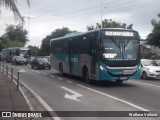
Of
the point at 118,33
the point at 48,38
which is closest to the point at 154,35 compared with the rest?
the point at 118,33

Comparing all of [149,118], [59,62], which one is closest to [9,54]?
[59,62]

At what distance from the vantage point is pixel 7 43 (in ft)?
344

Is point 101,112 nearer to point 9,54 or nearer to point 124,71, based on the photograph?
point 124,71

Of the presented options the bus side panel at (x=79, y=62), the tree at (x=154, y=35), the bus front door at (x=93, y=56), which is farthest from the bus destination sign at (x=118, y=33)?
the tree at (x=154, y=35)

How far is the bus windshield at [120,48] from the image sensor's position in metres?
18.8

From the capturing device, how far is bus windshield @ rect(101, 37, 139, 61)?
18781 millimetres

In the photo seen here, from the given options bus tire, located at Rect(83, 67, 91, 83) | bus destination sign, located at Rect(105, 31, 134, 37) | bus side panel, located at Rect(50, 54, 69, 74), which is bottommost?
bus tire, located at Rect(83, 67, 91, 83)

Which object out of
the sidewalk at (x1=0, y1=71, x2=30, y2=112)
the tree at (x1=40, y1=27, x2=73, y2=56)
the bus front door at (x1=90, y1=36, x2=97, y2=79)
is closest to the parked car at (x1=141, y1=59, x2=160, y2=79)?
the bus front door at (x1=90, y1=36, x2=97, y2=79)

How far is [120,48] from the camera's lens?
19.0 m

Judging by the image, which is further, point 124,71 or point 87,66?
point 87,66

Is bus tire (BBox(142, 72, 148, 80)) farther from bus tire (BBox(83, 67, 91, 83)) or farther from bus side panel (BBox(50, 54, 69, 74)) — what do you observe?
bus tire (BBox(83, 67, 91, 83))

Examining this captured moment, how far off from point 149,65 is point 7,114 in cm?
1779

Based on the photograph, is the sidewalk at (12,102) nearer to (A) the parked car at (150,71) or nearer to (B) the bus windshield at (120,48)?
(B) the bus windshield at (120,48)

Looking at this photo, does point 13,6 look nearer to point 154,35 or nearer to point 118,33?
point 118,33
